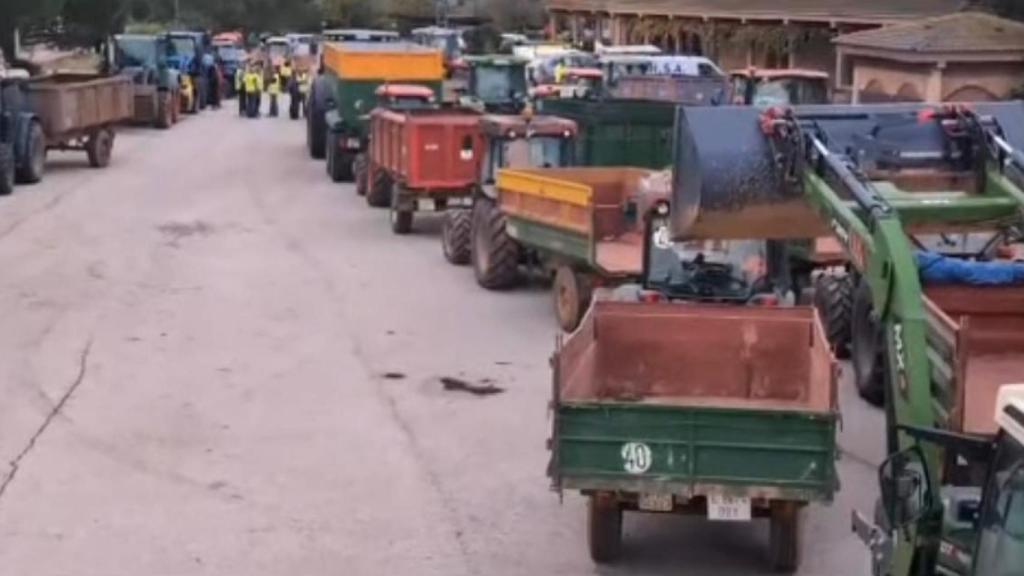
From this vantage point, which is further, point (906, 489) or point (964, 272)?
point (964, 272)

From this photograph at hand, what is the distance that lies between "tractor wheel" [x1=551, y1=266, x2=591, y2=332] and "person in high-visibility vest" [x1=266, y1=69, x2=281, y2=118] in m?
33.7

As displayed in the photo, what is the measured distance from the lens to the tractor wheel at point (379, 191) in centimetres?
2659

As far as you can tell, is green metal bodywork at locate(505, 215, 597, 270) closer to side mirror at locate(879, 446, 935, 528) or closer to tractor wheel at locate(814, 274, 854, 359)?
tractor wheel at locate(814, 274, 854, 359)

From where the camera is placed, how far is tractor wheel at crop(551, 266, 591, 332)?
16594mm

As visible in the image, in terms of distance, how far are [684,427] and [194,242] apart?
47.4 feet

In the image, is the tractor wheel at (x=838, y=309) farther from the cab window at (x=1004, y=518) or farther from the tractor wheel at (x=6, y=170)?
the tractor wheel at (x=6, y=170)

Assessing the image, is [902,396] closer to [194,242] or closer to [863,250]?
[863,250]

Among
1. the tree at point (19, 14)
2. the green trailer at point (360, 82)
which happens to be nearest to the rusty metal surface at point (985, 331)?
the green trailer at point (360, 82)

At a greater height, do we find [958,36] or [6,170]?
[958,36]

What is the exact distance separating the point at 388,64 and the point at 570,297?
14468 millimetres

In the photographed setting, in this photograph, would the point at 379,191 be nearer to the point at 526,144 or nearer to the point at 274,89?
the point at 526,144

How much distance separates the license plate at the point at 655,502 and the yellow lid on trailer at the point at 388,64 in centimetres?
2146

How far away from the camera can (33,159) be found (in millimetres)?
30016

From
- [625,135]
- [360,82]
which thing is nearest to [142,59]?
[360,82]
